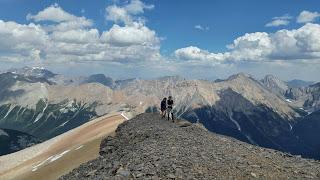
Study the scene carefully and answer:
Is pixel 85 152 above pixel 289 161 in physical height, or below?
below

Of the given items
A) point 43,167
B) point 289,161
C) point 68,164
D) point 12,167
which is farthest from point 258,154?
point 12,167

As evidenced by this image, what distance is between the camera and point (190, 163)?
34.9m

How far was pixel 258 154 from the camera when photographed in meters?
41.1

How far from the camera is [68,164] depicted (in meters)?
94.1

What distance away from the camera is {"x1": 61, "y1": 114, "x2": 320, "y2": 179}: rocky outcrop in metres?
33.2

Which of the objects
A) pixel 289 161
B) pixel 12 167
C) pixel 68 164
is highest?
pixel 289 161

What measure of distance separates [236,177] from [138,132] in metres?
23.6

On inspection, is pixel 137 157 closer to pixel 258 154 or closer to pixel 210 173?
pixel 210 173

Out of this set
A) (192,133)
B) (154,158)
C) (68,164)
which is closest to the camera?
(154,158)

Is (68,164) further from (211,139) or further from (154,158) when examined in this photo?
(154,158)

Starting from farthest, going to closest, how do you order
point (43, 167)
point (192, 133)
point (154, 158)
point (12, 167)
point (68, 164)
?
point (12, 167), point (43, 167), point (68, 164), point (192, 133), point (154, 158)

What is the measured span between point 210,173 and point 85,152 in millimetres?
69201

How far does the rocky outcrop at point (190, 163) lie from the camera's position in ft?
109

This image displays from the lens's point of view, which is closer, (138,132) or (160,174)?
(160,174)
